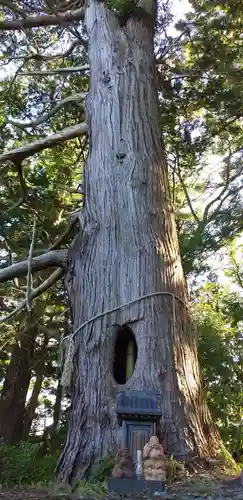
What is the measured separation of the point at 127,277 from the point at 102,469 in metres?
1.47

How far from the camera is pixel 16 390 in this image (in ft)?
30.6

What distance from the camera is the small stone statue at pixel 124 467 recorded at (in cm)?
292

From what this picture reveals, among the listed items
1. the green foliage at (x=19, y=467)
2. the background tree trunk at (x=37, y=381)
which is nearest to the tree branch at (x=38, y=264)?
the green foliage at (x=19, y=467)

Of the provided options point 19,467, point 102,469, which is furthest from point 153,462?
point 19,467

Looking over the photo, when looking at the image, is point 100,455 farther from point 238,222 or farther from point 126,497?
point 238,222

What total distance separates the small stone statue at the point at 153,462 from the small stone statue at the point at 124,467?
82mm

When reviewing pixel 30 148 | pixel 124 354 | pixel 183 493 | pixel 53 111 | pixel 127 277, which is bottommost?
pixel 183 493

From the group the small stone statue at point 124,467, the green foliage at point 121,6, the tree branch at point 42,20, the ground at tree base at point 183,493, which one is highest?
the tree branch at point 42,20

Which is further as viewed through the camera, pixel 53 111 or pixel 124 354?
pixel 53 111

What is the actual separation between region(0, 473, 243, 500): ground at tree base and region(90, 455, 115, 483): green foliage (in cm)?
41

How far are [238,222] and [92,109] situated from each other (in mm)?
2198

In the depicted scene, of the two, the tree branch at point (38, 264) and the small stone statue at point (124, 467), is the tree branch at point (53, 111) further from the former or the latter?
the small stone statue at point (124, 467)

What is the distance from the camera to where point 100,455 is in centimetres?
359

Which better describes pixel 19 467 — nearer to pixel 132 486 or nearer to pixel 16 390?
pixel 132 486
